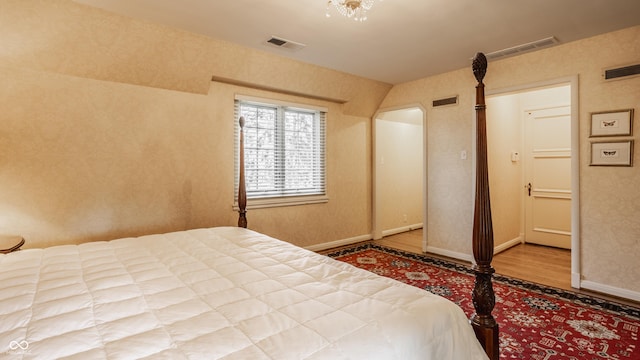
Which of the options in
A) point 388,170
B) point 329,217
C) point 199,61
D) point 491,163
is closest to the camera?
point 199,61

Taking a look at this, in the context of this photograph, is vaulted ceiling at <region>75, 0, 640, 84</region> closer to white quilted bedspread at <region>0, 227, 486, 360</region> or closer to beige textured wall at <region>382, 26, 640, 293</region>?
beige textured wall at <region>382, 26, 640, 293</region>

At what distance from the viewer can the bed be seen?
0.94 meters

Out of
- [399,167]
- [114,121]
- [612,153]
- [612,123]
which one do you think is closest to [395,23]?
[612,123]

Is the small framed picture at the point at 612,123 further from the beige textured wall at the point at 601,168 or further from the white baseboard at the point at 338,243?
the white baseboard at the point at 338,243

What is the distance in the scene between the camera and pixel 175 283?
1.48 meters

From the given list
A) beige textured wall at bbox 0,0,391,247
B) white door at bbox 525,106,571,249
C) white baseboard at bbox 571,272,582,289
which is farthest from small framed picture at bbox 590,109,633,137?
beige textured wall at bbox 0,0,391,247

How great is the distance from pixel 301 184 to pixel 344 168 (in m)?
0.85

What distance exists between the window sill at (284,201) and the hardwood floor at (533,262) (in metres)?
1.39

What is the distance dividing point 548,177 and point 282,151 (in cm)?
429

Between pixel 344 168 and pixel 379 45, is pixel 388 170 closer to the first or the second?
pixel 344 168

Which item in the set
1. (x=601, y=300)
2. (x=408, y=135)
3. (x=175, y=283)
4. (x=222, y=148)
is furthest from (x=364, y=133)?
(x=175, y=283)

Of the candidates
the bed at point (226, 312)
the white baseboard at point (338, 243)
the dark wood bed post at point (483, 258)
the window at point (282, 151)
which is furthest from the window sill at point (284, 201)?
the dark wood bed post at point (483, 258)

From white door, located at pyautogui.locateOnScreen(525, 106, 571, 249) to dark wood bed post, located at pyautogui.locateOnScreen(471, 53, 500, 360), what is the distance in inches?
175

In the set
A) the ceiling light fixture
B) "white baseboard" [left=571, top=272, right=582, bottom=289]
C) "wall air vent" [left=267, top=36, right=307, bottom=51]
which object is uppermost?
"wall air vent" [left=267, top=36, right=307, bottom=51]
